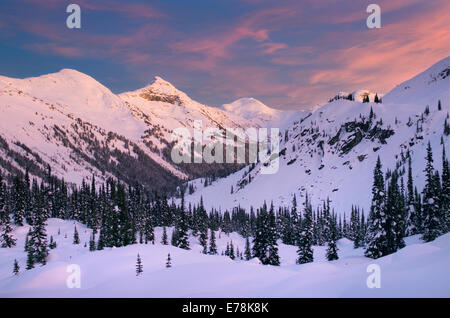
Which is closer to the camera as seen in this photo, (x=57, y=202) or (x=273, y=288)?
(x=273, y=288)

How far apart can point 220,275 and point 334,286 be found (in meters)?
7.42

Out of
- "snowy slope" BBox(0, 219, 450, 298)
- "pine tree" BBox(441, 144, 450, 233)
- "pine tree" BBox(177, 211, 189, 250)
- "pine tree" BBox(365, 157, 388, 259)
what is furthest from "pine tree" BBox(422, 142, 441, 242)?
"pine tree" BBox(177, 211, 189, 250)

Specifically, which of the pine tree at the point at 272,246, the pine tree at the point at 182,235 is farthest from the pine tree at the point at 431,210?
the pine tree at the point at 182,235

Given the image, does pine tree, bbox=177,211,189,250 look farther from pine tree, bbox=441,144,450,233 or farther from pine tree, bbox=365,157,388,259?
pine tree, bbox=441,144,450,233

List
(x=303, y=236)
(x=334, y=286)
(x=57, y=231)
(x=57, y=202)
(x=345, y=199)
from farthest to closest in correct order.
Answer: (x=345, y=199) < (x=57, y=202) < (x=57, y=231) < (x=303, y=236) < (x=334, y=286)

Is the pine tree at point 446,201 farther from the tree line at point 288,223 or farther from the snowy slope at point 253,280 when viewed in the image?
the snowy slope at point 253,280

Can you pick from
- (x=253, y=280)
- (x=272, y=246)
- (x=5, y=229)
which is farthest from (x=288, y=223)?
(x=253, y=280)

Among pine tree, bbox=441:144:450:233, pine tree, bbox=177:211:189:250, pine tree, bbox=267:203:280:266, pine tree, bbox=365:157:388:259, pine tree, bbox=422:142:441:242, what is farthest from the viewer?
pine tree, bbox=177:211:189:250

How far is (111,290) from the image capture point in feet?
58.7

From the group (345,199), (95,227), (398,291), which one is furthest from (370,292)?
(345,199)

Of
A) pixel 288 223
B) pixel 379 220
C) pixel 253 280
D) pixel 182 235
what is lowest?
Result: pixel 288 223

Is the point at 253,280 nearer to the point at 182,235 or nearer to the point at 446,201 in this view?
the point at 446,201
